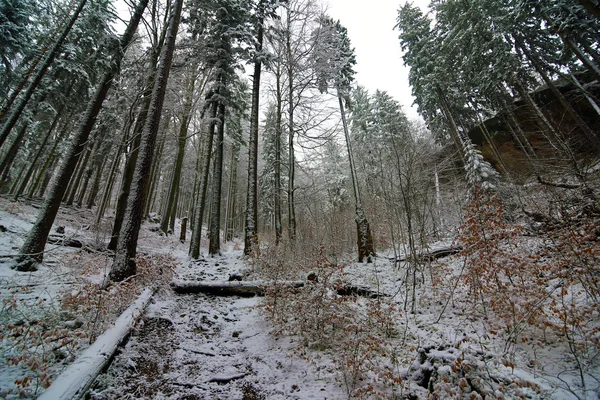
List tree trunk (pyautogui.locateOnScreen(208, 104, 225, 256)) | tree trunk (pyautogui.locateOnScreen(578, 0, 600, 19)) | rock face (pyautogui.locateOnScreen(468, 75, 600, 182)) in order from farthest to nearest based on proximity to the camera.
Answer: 1. rock face (pyautogui.locateOnScreen(468, 75, 600, 182))
2. tree trunk (pyautogui.locateOnScreen(208, 104, 225, 256))
3. tree trunk (pyautogui.locateOnScreen(578, 0, 600, 19))

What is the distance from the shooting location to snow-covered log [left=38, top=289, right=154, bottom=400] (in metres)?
2.06

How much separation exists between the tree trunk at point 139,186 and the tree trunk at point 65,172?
1.47 metres

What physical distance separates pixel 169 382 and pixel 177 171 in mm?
12577

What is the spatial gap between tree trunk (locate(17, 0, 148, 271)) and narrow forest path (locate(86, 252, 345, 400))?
327 centimetres

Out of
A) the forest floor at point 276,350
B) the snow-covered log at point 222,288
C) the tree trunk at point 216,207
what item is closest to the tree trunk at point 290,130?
the tree trunk at point 216,207

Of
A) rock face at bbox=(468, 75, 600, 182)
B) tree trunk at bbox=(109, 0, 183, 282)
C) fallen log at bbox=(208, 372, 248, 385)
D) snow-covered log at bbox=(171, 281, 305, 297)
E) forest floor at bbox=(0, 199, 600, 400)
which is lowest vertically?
fallen log at bbox=(208, 372, 248, 385)

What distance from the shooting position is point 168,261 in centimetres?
656

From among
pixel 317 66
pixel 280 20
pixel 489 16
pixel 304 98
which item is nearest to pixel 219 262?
pixel 304 98

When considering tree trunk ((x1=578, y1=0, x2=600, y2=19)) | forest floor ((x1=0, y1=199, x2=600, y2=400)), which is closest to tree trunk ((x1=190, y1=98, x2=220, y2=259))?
forest floor ((x1=0, y1=199, x2=600, y2=400))

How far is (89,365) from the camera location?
2.51 m

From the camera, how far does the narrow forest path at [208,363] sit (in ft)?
9.37

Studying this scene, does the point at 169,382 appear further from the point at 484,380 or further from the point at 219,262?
the point at 219,262

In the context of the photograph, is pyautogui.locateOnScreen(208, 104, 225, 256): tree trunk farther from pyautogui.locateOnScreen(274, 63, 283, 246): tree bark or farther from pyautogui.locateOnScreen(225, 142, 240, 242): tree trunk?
pyautogui.locateOnScreen(225, 142, 240, 242): tree trunk

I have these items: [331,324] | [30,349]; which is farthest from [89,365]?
[331,324]
